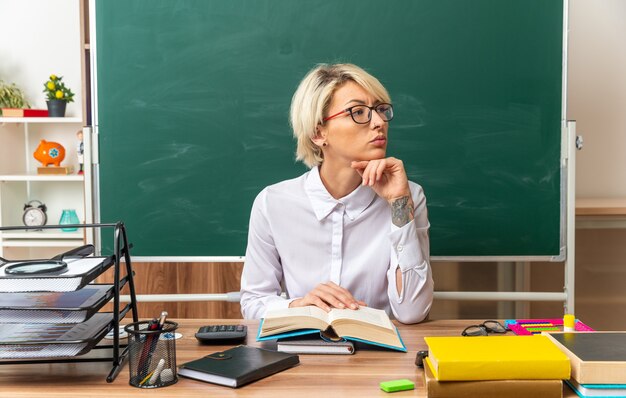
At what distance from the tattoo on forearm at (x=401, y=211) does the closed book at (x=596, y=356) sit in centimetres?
59

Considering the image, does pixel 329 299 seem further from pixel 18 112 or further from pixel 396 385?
pixel 18 112

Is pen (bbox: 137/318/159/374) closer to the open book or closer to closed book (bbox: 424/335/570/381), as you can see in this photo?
the open book

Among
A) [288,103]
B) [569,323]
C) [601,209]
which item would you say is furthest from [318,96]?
[601,209]

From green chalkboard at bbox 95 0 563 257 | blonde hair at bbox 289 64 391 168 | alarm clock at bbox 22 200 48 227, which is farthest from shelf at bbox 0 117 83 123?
blonde hair at bbox 289 64 391 168

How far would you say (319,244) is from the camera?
1.94 m

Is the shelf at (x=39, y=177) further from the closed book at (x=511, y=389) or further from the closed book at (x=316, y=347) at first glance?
the closed book at (x=511, y=389)

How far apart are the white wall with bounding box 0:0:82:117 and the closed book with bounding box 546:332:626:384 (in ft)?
10.6

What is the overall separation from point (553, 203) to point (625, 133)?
84 cm

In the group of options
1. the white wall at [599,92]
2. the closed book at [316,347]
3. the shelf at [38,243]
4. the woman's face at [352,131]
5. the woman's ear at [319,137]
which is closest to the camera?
the closed book at [316,347]

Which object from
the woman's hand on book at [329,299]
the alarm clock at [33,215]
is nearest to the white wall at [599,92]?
the woman's hand on book at [329,299]

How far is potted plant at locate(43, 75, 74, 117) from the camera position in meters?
3.56

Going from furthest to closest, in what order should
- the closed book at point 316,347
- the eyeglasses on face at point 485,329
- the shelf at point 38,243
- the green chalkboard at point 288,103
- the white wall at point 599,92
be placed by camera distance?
1. the shelf at point 38,243
2. the white wall at point 599,92
3. the green chalkboard at point 288,103
4. the eyeglasses on face at point 485,329
5. the closed book at point 316,347

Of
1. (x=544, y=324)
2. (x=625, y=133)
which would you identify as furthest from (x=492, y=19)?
(x=544, y=324)

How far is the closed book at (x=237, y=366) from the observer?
1194mm
